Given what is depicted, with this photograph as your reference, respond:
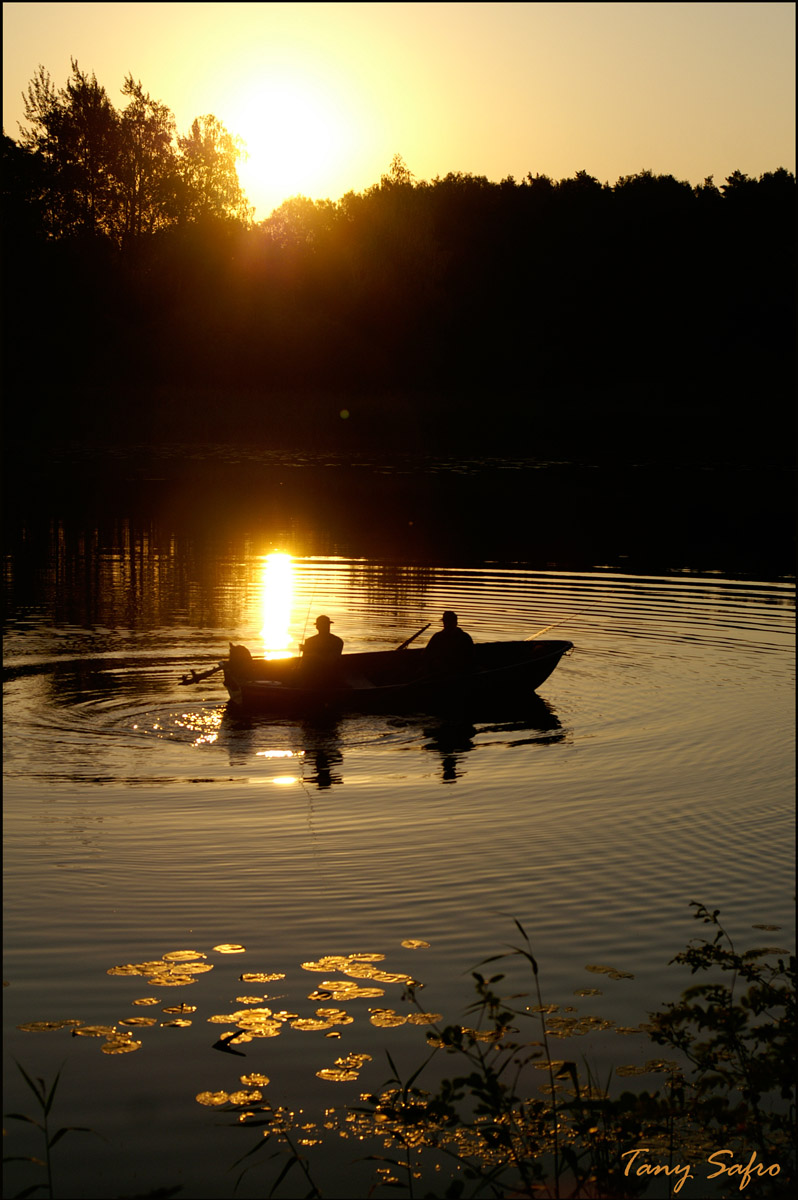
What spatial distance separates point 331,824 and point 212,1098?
5239 millimetres

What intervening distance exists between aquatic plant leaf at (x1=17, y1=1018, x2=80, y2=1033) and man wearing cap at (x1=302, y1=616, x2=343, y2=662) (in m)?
9.54

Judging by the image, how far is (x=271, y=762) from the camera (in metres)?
14.3

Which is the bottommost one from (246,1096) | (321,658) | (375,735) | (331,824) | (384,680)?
(246,1096)

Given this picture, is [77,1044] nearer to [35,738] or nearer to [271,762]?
Result: [271,762]

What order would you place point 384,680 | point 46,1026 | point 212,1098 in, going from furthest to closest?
point 384,680 → point 46,1026 → point 212,1098

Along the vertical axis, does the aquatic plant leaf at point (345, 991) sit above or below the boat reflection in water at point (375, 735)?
below

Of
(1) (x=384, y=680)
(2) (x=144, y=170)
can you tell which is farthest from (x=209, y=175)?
(1) (x=384, y=680)

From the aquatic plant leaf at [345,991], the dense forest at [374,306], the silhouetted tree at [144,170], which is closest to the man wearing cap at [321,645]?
the aquatic plant leaf at [345,991]

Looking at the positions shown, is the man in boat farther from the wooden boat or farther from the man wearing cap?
the man wearing cap

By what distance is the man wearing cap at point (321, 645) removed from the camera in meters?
16.8

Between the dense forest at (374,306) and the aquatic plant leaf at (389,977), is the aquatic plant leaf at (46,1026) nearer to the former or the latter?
→ the aquatic plant leaf at (389,977)

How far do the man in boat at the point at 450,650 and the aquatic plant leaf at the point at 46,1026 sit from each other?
10.2m

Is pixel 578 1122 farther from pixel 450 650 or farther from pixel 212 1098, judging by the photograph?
pixel 450 650

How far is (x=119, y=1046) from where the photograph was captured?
7.14 m
